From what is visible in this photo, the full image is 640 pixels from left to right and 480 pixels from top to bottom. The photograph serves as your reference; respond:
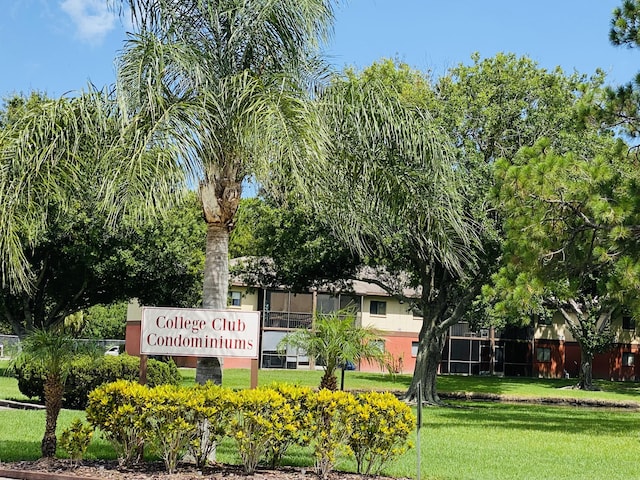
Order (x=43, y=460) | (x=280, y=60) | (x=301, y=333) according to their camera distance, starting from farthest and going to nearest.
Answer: (x=301, y=333), (x=280, y=60), (x=43, y=460)

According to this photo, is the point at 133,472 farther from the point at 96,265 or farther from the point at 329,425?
the point at 96,265

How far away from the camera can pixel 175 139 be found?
9.91 meters

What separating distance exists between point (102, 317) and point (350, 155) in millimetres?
62032

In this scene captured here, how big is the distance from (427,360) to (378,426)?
21.4 meters

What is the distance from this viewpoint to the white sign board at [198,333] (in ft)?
36.0

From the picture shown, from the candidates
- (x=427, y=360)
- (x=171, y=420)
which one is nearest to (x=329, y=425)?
(x=171, y=420)

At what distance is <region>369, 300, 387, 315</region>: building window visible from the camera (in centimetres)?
5823

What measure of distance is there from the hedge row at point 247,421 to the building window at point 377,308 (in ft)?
157

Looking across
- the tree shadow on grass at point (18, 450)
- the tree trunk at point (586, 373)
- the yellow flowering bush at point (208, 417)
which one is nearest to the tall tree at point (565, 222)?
the yellow flowering bush at point (208, 417)

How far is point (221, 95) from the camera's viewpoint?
35.9 feet

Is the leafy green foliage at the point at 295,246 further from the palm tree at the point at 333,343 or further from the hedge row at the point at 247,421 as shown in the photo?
the hedge row at the point at 247,421

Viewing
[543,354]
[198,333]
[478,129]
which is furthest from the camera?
[543,354]

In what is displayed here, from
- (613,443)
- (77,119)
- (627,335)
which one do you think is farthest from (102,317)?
(77,119)

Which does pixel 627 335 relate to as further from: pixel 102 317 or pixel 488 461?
pixel 488 461
